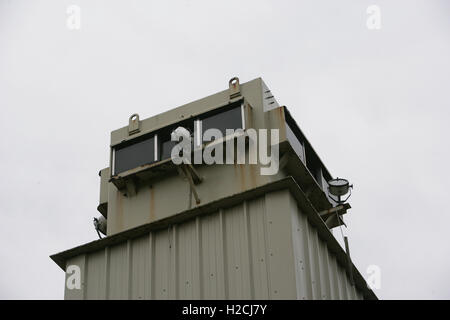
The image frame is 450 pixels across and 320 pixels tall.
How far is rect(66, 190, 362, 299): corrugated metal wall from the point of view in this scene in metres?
14.5

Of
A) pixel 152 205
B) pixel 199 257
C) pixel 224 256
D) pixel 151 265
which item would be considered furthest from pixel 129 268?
pixel 224 256

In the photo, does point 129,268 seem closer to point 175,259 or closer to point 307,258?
point 175,259

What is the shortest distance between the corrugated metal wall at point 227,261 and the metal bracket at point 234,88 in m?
3.28

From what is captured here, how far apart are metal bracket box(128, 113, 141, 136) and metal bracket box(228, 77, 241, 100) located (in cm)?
253

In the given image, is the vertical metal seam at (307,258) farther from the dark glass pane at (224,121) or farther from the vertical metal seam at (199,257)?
the dark glass pane at (224,121)

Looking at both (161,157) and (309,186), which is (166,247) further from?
(309,186)

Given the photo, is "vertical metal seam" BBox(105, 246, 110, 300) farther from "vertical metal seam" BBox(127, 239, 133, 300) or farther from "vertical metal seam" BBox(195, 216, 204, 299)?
"vertical metal seam" BBox(195, 216, 204, 299)

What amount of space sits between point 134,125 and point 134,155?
964 millimetres

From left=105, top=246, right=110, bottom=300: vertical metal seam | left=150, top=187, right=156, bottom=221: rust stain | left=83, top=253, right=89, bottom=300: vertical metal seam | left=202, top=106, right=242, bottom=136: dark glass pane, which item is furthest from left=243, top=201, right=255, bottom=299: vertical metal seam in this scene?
left=83, top=253, right=89, bottom=300: vertical metal seam

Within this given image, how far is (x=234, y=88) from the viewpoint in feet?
59.2

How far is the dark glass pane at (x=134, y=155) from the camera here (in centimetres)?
1820

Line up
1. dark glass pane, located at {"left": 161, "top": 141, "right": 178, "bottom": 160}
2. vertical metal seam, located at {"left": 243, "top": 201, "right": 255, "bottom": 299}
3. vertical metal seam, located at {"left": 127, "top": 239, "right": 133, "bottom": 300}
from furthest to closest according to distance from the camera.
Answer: dark glass pane, located at {"left": 161, "top": 141, "right": 178, "bottom": 160} < vertical metal seam, located at {"left": 127, "top": 239, "right": 133, "bottom": 300} < vertical metal seam, located at {"left": 243, "top": 201, "right": 255, "bottom": 299}

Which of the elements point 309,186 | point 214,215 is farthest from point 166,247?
point 309,186

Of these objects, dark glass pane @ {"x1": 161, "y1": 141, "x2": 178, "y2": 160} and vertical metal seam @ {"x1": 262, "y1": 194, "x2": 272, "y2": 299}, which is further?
dark glass pane @ {"x1": 161, "y1": 141, "x2": 178, "y2": 160}
